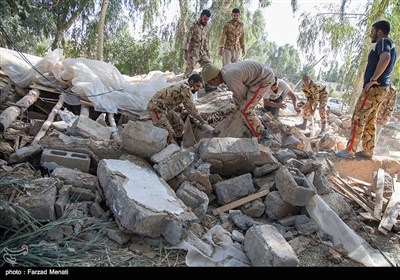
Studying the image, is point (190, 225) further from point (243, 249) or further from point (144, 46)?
point (144, 46)

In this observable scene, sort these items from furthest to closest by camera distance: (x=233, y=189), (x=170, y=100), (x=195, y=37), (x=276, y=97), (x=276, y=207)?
(x=195, y=37) → (x=276, y=97) → (x=170, y=100) → (x=233, y=189) → (x=276, y=207)

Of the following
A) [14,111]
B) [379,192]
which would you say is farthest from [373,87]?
[14,111]

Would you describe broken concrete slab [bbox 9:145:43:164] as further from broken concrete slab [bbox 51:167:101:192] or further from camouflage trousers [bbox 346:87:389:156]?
camouflage trousers [bbox 346:87:389:156]

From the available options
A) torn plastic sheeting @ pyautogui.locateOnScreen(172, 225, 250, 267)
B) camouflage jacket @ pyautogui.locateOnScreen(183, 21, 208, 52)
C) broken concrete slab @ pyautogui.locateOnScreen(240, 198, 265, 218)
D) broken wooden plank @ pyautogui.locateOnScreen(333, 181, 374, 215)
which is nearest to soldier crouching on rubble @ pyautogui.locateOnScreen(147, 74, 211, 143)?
broken concrete slab @ pyautogui.locateOnScreen(240, 198, 265, 218)

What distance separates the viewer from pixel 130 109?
5797mm

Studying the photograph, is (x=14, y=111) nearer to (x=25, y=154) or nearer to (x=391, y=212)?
(x=25, y=154)

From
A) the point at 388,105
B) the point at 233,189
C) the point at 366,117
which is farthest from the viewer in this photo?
the point at 388,105

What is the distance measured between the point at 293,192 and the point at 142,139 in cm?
176

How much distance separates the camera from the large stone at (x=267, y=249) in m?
2.24

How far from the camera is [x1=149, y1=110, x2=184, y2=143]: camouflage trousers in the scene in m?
4.38

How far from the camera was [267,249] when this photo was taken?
2.29 m

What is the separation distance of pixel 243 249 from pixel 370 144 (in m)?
3.10

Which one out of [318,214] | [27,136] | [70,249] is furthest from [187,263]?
[27,136]

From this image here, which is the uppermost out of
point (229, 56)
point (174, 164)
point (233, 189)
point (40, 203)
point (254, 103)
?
point (229, 56)
